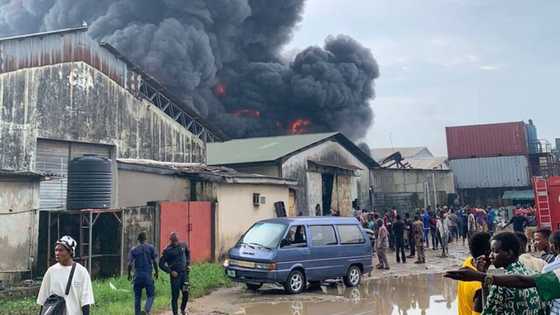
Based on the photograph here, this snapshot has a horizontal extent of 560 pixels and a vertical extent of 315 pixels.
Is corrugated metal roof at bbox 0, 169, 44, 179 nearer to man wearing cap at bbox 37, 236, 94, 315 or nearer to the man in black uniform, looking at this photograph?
the man in black uniform

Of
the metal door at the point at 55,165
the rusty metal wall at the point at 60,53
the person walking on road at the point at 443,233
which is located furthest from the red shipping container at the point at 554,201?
the metal door at the point at 55,165

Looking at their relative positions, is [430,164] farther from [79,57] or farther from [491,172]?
[79,57]

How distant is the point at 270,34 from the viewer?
175 feet

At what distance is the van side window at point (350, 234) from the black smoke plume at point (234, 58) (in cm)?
2729

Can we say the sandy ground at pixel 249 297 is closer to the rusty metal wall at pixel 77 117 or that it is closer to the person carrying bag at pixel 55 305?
the person carrying bag at pixel 55 305

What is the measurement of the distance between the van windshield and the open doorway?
1218 centimetres

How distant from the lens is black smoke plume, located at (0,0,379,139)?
39281 millimetres

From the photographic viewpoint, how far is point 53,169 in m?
14.2

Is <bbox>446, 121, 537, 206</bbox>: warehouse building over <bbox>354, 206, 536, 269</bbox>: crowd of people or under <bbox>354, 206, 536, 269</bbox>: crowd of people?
over

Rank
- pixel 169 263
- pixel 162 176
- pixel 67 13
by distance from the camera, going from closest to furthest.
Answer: pixel 169 263 < pixel 162 176 < pixel 67 13

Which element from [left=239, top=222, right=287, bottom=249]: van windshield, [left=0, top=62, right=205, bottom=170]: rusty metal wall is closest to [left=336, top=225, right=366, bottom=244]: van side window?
[left=239, top=222, right=287, bottom=249]: van windshield

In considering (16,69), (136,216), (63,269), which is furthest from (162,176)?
(63,269)

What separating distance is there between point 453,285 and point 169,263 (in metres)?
6.98

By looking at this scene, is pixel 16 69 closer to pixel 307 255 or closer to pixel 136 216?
pixel 136 216
